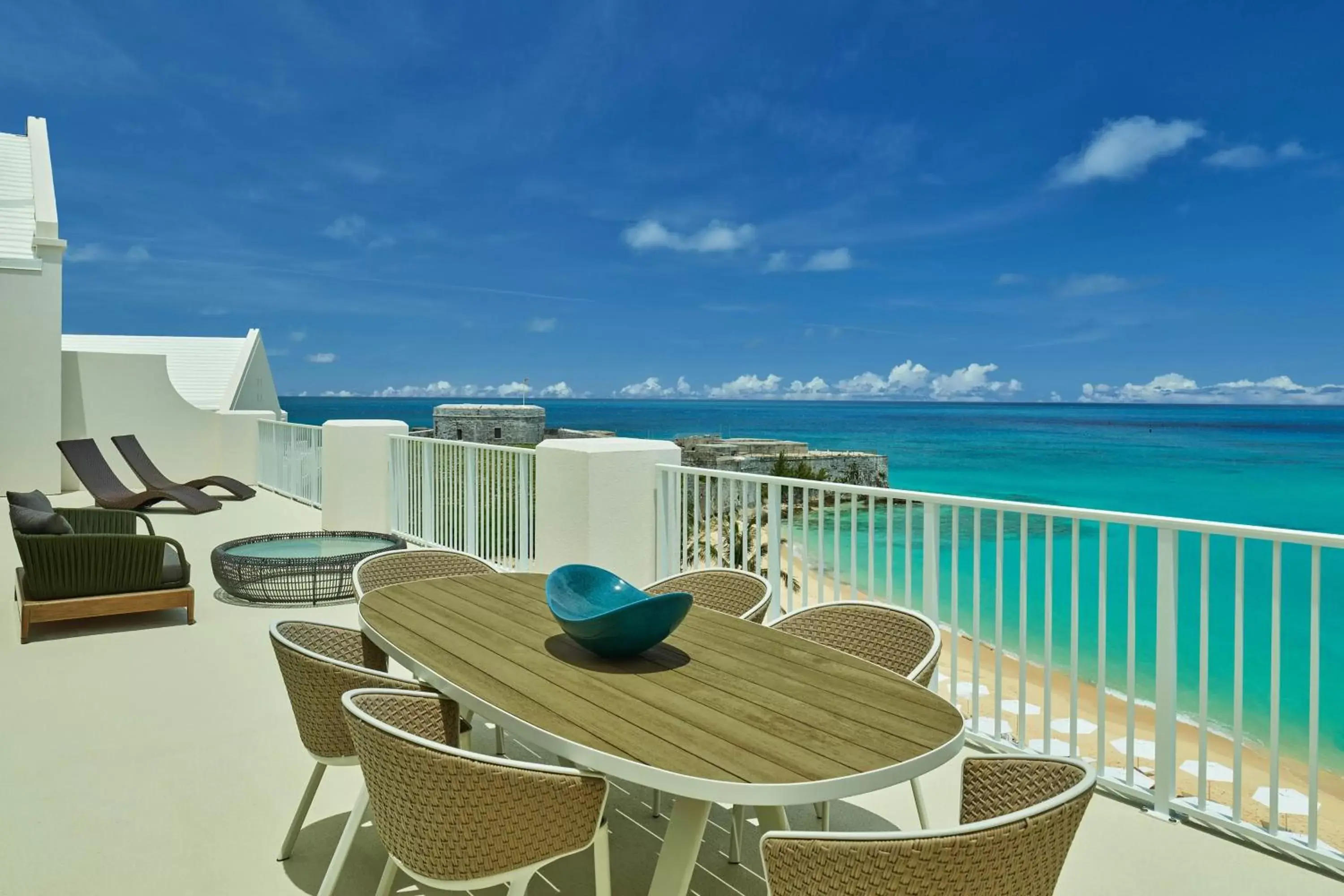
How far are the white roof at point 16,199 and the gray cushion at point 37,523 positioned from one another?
32.3ft

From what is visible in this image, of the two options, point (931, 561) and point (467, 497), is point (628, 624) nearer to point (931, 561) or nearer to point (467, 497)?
point (931, 561)

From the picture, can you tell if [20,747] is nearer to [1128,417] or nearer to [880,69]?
[880,69]

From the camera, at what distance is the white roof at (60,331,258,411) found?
19.0 m

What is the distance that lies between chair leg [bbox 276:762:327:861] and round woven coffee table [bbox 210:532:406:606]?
124 inches

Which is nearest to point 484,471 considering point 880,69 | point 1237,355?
point 880,69

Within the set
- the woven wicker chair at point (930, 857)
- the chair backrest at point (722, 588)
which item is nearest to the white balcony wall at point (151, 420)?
the chair backrest at point (722, 588)

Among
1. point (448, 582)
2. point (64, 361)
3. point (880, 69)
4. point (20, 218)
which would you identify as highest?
point (880, 69)

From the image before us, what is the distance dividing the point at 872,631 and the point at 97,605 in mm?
4531

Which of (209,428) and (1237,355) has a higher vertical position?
(1237,355)

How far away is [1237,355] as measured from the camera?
69.2 meters

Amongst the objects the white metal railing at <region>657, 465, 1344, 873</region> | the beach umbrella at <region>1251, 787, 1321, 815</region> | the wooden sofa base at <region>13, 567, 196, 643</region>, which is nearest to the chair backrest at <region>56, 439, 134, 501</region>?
the wooden sofa base at <region>13, 567, 196, 643</region>

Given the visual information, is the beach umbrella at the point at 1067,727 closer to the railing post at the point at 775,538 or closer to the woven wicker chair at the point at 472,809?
the railing post at the point at 775,538

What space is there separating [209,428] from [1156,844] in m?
15.0

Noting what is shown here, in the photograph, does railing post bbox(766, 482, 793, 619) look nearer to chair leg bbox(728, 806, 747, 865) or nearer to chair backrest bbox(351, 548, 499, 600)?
chair backrest bbox(351, 548, 499, 600)
